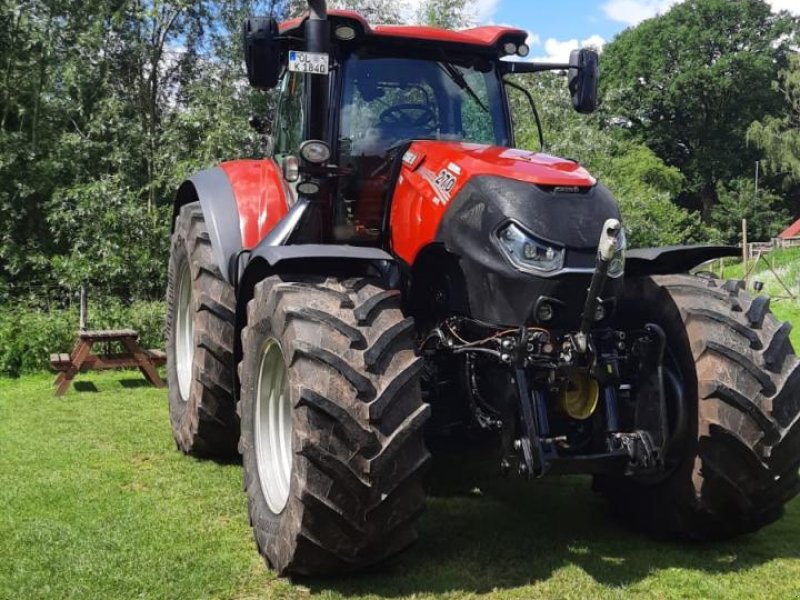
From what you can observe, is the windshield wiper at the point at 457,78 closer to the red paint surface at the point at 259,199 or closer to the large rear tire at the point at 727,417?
the red paint surface at the point at 259,199

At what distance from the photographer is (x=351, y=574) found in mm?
3559

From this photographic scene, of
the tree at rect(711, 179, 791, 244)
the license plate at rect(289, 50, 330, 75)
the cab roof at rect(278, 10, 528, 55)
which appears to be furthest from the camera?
the tree at rect(711, 179, 791, 244)

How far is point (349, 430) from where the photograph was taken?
326 cm

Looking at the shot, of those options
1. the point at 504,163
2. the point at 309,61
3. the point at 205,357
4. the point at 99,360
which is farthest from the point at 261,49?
Answer: the point at 99,360

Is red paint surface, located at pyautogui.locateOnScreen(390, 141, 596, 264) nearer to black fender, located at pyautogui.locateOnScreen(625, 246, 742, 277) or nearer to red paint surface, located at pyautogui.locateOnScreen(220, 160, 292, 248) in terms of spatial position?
black fender, located at pyautogui.locateOnScreen(625, 246, 742, 277)

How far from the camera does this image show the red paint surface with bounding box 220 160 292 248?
5.00 meters

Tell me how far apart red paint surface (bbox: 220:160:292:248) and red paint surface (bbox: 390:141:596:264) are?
3.27ft

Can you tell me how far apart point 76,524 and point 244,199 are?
2077 millimetres

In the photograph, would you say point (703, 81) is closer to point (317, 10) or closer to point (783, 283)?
point (783, 283)

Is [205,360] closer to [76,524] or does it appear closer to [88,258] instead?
[76,524]

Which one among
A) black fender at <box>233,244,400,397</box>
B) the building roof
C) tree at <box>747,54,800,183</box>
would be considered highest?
tree at <box>747,54,800,183</box>

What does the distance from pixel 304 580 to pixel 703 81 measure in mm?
54195

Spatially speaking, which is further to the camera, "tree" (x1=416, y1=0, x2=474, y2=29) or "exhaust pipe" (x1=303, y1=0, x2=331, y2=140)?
"tree" (x1=416, y1=0, x2=474, y2=29)

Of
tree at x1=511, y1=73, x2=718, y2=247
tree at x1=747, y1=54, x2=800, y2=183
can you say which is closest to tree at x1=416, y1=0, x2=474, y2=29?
tree at x1=511, y1=73, x2=718, y2=247
